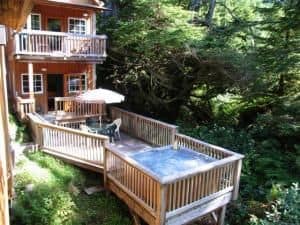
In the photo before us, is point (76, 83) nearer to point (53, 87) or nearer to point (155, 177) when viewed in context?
point (53, 87)

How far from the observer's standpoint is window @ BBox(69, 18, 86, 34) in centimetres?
1385

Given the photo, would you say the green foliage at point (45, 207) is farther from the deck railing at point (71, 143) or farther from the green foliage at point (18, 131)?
the green foliage at point (18, 131)

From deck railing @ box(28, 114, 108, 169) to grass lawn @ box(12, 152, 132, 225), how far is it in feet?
1.36

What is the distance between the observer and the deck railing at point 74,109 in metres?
12.1

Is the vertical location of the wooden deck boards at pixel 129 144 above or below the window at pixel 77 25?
below

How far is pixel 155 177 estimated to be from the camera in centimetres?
613

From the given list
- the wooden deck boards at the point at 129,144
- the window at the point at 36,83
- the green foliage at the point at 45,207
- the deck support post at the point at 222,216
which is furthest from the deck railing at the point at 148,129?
the window at the point at 36,83

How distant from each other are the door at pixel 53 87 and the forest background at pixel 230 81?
2.93m

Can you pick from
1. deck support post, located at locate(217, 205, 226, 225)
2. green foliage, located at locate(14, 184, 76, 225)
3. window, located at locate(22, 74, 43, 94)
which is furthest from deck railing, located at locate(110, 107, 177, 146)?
window, located at locate(22, 74, 43, 94)

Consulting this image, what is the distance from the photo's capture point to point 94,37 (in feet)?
41.3

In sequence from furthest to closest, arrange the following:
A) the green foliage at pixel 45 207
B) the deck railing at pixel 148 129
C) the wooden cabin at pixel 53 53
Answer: the wooden cabin at pixel 53 53 < the deck railing at pixel 148 129 < the green foliage at pixel 45 207

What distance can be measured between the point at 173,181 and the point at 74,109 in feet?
25.2

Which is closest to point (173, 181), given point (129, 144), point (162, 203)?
point (162, 203)

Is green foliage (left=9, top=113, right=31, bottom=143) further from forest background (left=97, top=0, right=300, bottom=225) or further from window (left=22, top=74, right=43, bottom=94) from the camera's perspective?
forest background (left=97, top=0, right=300, bottom=225)
